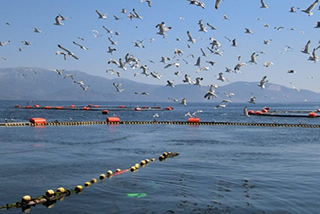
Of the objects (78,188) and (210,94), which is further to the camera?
(210,94)

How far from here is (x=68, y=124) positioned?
103 meters

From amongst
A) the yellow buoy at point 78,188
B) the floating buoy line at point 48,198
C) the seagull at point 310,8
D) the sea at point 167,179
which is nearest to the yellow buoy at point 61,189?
the floating buoy line at point 48,198

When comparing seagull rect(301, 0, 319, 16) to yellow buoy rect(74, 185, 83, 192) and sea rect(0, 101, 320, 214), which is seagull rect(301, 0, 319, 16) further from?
yellow buoy rect(74, 185, 83, 192)

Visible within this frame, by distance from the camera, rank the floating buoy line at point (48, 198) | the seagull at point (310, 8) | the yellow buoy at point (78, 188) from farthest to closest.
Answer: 1. the seagull at point (310, 8)
2. the yellow buoy at point (78, 188)
3. the floating buoy line at point (48, 198)

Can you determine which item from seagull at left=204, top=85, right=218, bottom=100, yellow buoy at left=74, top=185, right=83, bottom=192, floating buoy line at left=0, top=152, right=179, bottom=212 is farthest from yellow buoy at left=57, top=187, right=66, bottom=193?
seagull at left=204, top=85, right=218, bottom=100

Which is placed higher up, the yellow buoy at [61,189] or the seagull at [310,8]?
the seagull at [310,8]

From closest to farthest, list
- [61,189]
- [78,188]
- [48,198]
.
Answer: [48,198] → [61,189] → [78,188]

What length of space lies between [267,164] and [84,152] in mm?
21983

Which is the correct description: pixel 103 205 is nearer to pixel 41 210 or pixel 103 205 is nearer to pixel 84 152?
pixel 41 210

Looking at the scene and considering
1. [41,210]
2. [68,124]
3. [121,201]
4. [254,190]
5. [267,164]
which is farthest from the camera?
[68,124]

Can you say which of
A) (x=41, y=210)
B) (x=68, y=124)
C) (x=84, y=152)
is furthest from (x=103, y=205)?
(x=68, y=124)

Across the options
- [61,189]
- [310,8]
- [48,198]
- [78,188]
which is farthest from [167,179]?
[310,8]

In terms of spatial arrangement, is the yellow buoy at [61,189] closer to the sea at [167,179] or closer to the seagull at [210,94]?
the sea at [167,179]

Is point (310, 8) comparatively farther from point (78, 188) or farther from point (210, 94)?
point (78, 188)
